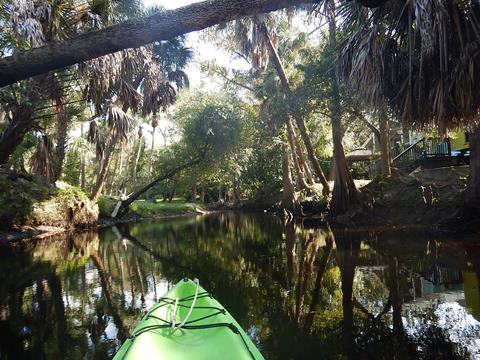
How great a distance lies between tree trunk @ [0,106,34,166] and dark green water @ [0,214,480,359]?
3.35 m

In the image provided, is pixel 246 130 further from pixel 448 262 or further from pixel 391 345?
pixel 391 345

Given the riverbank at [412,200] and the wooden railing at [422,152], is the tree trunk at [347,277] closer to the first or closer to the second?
the riverbank at [412,200]

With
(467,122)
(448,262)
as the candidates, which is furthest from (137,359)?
(467,122)

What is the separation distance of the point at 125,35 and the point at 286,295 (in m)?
4.57

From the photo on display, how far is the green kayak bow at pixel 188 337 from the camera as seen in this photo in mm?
3010

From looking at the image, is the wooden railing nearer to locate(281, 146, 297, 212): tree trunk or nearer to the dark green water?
the dark green water

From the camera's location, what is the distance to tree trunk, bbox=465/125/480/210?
35.2 feet

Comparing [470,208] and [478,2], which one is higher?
[478,2]

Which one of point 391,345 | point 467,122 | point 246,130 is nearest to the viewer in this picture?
point 391,345

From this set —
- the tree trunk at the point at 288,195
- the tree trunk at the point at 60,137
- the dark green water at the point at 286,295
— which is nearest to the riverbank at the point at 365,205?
the tree trunk at the point at 60,137

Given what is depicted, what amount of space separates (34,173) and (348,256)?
16.2m

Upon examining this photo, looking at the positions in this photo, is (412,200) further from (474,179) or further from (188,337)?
(188,337)

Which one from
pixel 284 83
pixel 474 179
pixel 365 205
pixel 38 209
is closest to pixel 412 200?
pixel 365 205

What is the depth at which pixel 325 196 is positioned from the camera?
21.4m
